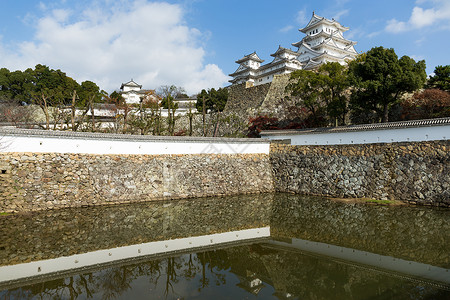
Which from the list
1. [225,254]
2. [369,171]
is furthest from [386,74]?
[225,254]

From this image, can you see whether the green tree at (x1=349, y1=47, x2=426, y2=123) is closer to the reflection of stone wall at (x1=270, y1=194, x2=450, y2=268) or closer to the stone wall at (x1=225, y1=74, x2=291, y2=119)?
the reflection of stone wall at (x1=270, y1=194, x2=450, y2=268)

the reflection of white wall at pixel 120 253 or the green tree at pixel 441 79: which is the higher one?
the green tree at pixel 441 79

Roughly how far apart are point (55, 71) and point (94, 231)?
96.8ft

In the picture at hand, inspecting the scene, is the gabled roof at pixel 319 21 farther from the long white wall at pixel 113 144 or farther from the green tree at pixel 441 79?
the long white wall at pixel 113 144

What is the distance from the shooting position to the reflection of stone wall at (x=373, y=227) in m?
6.24

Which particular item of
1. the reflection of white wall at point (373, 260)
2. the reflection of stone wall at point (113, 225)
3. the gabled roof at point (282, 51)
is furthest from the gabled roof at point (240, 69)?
the reflection of white wall at point (373, 260)

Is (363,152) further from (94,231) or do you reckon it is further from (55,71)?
(55,71)

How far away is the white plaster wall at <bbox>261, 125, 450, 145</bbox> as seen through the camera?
1089 centimetres

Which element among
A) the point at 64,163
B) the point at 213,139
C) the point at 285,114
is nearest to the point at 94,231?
the point at 64,163

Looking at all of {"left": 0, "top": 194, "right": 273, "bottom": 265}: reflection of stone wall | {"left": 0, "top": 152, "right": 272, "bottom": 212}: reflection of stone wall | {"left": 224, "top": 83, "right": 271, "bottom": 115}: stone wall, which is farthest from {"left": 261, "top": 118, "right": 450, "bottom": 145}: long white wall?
{"left": 224, "top": 83, "right": 271, "bottom": 115}: stone wall

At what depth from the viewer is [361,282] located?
4.74 m

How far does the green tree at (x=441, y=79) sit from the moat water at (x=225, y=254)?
32.8 feet

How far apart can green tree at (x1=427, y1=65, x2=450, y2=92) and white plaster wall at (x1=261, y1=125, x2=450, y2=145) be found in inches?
266

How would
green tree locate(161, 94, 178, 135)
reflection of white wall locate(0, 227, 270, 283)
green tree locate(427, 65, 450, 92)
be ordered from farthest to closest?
green tree locate(161, 94, 178, 135), green tree locate(427, 65, 450, 92), reflection of white wall locate(0, 227, 270, 283)
